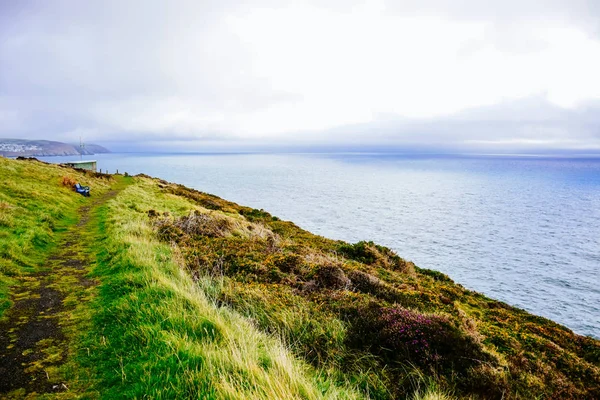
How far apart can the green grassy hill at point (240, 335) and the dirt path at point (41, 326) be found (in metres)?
0.03

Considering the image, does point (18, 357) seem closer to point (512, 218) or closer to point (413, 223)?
point (413, 223)

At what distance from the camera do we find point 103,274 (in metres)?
8.20

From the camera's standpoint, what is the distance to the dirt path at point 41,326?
13.4ft

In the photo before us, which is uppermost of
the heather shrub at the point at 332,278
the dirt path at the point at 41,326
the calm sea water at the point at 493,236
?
the dirt path at the point at 41,326

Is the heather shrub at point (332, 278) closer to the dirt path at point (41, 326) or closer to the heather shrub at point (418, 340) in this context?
the heather shrub at point (418, 340)

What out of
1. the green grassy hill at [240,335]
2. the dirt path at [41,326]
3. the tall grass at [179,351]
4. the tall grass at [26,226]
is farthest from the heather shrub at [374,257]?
the tall grass at [26,226]

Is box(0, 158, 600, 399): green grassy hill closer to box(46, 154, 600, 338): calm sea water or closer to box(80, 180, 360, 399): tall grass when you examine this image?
box(80, 180, 360, 399): tall grass

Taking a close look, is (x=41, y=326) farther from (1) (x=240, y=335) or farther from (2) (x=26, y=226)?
(2) (x=26, y=226)

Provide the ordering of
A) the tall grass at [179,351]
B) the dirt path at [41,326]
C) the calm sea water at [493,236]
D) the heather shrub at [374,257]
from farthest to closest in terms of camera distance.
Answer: the calm sea water at [493,236] → the heather shrub at [374,257] → the dirt path at [41,326] → the tall grass at [179,351]

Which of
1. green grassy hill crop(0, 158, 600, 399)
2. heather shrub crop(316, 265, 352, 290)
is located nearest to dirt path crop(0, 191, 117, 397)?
green grassy hill crop(0, 158, 600, 399)

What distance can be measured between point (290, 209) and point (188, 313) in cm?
5307

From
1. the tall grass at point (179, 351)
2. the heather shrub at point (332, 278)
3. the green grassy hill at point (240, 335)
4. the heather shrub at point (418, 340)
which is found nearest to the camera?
the tall grass at point (179, 351)

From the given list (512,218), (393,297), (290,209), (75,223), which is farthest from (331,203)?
(393,297)

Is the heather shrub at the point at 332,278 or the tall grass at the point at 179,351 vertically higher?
the tall grass at the point at 179,351
